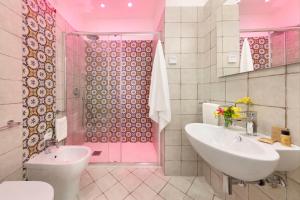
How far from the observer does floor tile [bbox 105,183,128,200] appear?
1.59 meters

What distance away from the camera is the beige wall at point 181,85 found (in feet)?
6.41

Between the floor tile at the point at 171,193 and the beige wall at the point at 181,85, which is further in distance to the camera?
the beige wall at the point at 181,85

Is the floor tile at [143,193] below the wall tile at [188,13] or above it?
below

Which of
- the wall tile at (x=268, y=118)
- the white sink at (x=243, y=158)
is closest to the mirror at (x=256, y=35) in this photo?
the wall tile at (x=268, y=118)

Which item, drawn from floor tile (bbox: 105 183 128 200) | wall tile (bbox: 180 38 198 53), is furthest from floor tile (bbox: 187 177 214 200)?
wall tile (bbox: 180 38 198 53)

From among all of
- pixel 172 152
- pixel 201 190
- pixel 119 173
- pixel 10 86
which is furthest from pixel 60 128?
pixel 201 190

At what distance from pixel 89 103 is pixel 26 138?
58.4 inches

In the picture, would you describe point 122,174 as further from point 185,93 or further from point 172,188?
point 185,93

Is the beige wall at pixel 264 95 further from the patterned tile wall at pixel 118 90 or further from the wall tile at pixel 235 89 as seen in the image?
the patterned tile wall at pixel 118 90

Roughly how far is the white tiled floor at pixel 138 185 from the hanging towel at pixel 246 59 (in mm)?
1304

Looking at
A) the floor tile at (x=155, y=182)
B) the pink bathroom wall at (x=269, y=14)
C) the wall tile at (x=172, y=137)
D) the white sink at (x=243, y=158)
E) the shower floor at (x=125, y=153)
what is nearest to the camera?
the white sink at (x=243, y=158)

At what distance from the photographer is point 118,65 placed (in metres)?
3.03

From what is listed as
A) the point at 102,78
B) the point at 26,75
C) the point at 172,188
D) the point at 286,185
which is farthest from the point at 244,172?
the point at 102,78

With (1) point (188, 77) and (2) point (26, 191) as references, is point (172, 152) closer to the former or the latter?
(1) point (188, 77)
